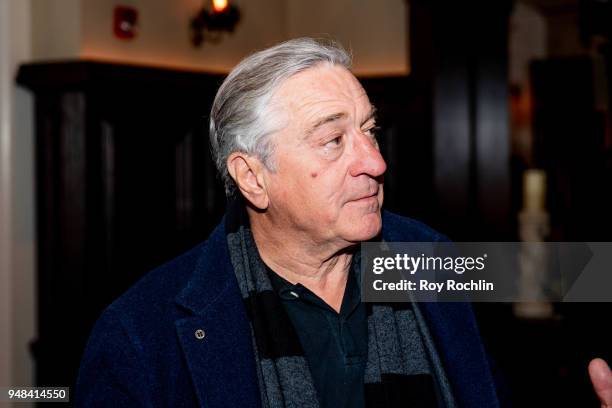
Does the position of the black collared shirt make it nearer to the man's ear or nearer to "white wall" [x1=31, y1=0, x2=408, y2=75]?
the man's ear

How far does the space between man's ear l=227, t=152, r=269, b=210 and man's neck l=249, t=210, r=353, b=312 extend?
0.17 feet

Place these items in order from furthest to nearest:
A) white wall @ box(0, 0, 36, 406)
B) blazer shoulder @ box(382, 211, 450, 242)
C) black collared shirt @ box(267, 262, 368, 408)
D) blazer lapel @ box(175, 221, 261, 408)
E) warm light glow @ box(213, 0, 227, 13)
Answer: warm light glow @ box(213, 0, 227, 13), white wall @ box(0, 0, 36, 406), blazer shoulder @ box(382, 211, 450, 242), black collared shirt @ box(267, 262, 368, 408), blazer lapel @ box(175, 221, 261, 408)

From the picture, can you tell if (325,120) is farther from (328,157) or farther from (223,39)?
(223,39)

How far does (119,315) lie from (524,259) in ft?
6.81

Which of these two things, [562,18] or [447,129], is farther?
[562,18]

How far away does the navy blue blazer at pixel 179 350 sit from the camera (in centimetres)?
124

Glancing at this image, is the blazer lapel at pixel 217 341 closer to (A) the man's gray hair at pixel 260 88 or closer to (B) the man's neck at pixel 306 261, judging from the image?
(B) the man's neck at pixel 306 261

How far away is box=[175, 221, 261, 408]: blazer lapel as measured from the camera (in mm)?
1233

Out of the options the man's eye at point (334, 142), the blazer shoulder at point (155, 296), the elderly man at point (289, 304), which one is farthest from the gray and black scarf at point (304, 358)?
Result: the man's eye at point (334, 142)

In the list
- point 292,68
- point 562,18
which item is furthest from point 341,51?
point 562,18

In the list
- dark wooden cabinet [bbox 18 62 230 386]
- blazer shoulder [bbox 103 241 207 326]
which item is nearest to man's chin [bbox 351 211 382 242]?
blazer shoulder [bbox 103 241 207 326]

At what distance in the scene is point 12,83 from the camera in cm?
266

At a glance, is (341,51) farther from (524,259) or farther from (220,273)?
(524,259)

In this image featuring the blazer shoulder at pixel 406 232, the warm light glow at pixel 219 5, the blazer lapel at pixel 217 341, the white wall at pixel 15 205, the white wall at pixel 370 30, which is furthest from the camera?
the white wall at pixel 370 30
